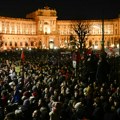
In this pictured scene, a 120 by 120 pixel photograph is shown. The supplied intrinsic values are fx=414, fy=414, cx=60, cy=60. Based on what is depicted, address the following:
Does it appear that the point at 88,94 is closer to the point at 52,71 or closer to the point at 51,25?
the point at 52,71

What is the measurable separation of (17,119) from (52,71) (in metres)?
17.8

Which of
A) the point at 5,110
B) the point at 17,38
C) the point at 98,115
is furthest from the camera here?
the point at 17,38

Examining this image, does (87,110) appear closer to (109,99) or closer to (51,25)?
(109,99)

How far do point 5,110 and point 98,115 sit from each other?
3702mm

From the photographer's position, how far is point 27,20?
510 ft

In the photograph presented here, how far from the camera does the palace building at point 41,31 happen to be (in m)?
149

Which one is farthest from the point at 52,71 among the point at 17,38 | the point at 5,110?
the point at 17,38

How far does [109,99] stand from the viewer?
16.9m

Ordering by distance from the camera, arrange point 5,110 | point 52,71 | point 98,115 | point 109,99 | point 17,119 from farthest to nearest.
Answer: point 52,71 < point 109,99 < point 5,110 < point 98,115 < point 17,119

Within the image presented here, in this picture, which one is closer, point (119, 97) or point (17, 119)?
point (17, 119)

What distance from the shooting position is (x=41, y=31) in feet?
508

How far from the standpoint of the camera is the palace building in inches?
5871

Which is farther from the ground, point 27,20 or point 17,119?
point 27,20

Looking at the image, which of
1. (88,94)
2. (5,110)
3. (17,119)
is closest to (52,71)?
(88,94)
